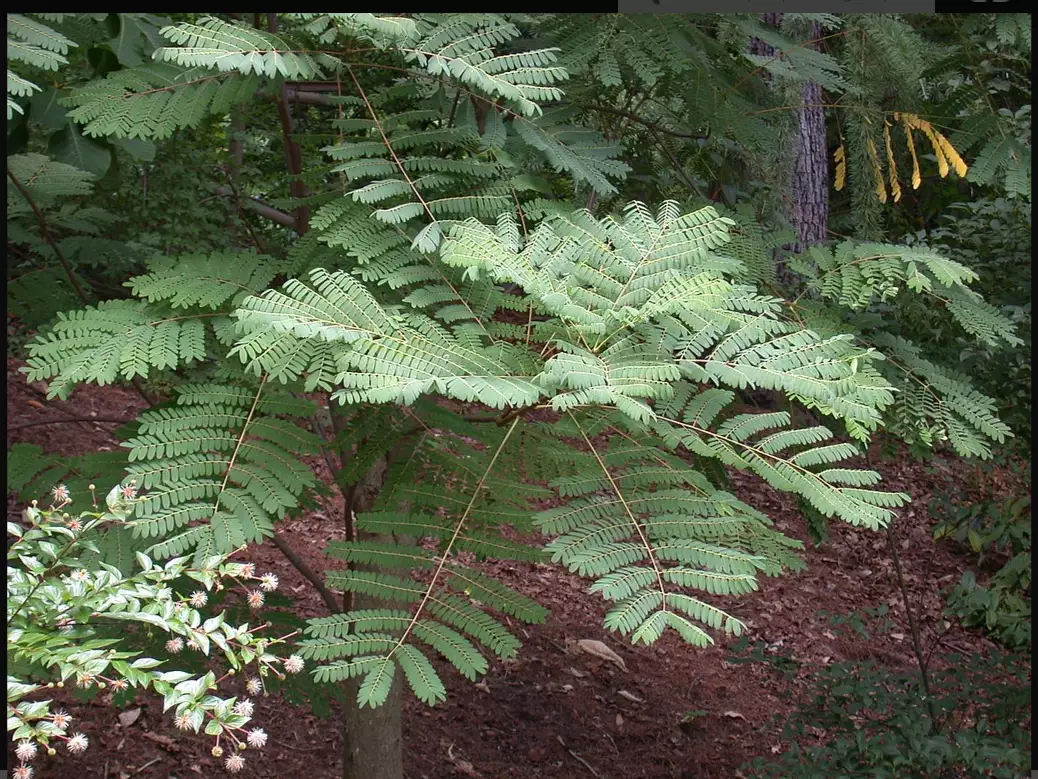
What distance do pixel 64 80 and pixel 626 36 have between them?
4.19ft

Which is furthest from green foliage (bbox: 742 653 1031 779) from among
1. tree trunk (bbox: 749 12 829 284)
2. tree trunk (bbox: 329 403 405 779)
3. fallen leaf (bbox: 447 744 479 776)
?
tree trunk (bbox: 749 12 829 284)

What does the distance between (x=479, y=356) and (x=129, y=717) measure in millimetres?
2750

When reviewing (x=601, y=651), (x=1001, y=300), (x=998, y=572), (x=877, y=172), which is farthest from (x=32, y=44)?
(x=998, y=572)

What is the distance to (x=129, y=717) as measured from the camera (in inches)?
140

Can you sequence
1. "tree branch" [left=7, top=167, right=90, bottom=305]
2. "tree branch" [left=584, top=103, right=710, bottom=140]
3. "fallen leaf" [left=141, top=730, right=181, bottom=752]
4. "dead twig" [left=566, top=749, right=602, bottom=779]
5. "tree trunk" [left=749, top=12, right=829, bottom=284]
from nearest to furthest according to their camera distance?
"tree branch" [left=7, top=167, right=90, bottom=305] < "tree branch" [left=584, top=103, right=710, bottom=140] < "fallen leaf" [left=141, top=730, right=181, bottom=752] < "dead twig" [left=566, top=749, right=602, bottom=779] < "tree trunk" [left=749, top=12, right=829, bottom=284]

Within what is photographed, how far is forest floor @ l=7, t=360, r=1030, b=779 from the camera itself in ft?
11.7

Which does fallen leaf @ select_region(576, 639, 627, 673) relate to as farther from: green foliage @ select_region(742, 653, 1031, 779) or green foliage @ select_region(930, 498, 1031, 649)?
green foliage @ select_region(930, 498, 1031, 649)

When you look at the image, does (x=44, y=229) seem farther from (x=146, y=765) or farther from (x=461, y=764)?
(x=461, y=764)

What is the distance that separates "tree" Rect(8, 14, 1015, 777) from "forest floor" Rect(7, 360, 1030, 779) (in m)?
1.40

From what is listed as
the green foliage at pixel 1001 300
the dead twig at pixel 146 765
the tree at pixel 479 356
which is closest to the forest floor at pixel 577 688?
the dead twig at pixel 146 765

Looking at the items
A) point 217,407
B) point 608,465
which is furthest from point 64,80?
point 608,465

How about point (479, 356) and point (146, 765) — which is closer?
point (479, 356)

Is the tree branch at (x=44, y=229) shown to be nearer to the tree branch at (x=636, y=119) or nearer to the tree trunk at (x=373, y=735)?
the tree trunk at (x=373, y=735)

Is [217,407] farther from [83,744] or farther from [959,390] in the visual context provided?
[959,390]
